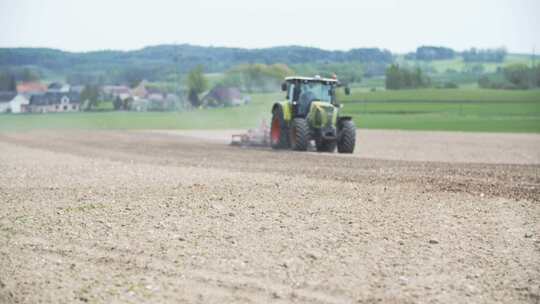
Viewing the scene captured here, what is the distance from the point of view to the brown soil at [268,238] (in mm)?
7879

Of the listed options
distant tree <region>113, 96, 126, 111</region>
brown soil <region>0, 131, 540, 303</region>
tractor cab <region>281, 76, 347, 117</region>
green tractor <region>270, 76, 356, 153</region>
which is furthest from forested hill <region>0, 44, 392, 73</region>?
brown soil <region>0, 131, 540, 303</region>

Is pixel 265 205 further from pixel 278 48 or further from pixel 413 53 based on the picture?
pixel 413 53

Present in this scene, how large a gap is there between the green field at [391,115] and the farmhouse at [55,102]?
228 centimetres

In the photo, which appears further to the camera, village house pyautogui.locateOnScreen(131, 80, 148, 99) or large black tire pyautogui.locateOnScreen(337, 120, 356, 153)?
village house pyautogui.locateOnScreen(131, 80, 148, 99)

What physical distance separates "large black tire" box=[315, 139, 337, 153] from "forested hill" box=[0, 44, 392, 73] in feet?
122

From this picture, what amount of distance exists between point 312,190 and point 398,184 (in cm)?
213

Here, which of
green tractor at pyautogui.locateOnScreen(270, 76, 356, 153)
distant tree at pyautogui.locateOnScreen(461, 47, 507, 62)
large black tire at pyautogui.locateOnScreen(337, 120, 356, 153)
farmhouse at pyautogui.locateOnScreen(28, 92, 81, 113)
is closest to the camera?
green tractor at pyautogui.locateOnScreen(270, 76, 356, 153)

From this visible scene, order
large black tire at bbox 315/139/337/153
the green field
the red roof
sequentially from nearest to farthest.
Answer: large black tire at bbox 315/139/337/153 → the green field → the red roof

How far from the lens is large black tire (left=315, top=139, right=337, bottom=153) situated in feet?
88.2

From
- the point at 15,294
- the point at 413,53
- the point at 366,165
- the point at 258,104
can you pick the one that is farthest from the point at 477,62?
the point at 15,294

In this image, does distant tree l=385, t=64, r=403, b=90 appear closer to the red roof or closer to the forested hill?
the forested hill

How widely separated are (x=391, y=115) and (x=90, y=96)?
2487 centimetres

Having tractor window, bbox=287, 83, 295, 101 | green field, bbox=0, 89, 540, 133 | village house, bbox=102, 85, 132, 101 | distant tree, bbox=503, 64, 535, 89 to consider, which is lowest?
green field, bbox=0, 89, 540, 133

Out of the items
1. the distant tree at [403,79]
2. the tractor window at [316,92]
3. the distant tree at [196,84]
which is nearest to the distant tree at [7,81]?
the distant tree at [196,84]
